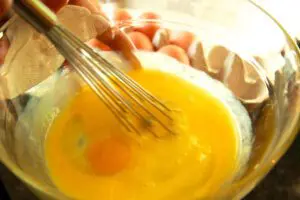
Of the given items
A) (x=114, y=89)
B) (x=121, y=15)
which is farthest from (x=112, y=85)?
(x=121, y=15)

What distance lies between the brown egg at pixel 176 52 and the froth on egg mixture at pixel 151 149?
0.18 ft

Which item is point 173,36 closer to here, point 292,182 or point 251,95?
point 251,95

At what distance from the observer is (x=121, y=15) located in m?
0.97

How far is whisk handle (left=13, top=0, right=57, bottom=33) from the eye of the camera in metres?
0.60

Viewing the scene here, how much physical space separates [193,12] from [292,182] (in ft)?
1.28

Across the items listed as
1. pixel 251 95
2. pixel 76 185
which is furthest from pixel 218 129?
pixel 76 185

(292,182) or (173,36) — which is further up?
(173,36)

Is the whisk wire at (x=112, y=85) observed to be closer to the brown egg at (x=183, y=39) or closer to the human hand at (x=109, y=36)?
the human hand at (x=109, y=36)

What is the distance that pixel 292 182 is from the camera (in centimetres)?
77

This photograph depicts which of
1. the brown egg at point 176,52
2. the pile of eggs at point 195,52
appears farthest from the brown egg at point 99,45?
the brown egg at point 176,52

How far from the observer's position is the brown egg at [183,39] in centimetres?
89

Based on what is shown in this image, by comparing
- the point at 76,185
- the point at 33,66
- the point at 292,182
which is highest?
the point at 33,66

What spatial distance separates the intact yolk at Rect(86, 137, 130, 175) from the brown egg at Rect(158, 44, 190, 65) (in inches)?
8.8

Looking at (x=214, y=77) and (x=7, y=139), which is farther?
(x=214, y=77)
